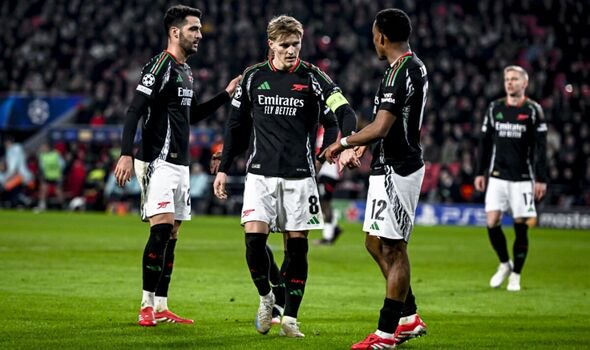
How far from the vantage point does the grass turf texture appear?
7953mm

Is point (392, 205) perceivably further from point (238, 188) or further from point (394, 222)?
point (238, 188)

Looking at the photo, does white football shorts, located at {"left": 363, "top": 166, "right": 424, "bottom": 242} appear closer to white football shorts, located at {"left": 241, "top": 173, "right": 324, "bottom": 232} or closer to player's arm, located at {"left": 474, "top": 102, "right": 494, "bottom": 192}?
white football shorts, located at {"left": 241, "top": 173, "right": 324, "bottom": 232}

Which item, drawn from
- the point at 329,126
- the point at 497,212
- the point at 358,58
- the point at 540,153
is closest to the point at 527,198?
the point at 497,212

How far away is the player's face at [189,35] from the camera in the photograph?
8.96 meters

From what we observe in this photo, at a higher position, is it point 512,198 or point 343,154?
point 343,154

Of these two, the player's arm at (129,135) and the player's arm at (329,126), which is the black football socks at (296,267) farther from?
the player's arm at (129,135)

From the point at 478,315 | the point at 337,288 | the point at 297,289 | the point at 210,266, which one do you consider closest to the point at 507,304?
the point at 478,315

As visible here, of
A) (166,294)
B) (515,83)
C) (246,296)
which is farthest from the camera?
(515,83)

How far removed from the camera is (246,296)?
1115 centimetres

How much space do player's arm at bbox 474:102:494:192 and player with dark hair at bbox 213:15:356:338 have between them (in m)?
5.85

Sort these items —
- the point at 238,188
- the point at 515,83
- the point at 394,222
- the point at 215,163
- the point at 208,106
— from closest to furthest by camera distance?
the point at 394,222 → the point at 215,163 → the point at 208,106 → the point at 515,83 → the point at 238,188

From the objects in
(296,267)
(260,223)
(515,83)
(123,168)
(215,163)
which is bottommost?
(296,267)

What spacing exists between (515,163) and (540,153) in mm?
357

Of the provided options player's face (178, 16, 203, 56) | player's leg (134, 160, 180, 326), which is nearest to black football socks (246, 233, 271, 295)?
player's leg (134, 160, 180, 326)
